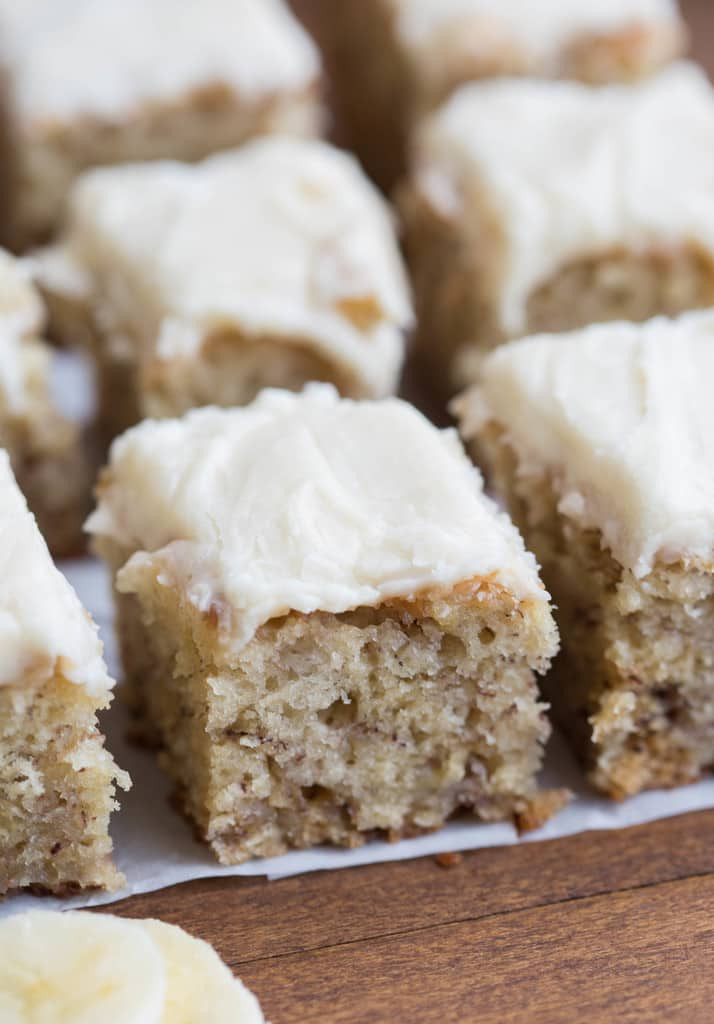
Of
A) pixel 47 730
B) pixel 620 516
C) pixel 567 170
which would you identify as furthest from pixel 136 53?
pixel 47 730

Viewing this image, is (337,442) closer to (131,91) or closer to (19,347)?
(19,347)

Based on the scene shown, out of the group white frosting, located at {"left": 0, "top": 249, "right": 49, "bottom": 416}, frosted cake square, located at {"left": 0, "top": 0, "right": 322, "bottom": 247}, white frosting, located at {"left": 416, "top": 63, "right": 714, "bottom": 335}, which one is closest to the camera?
white frosting, located at {"left": 0, "top": 249, "right": 49, "bottom": 416}

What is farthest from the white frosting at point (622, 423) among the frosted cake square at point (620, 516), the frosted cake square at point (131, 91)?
the frosted cake square at point (131, 91)

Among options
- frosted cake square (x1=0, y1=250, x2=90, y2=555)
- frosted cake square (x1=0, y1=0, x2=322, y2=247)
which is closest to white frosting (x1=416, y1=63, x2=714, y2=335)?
frosted cake square (x1=0, y1=0, x2=322, y2=247)

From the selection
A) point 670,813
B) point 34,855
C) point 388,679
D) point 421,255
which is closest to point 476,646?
point 388,679

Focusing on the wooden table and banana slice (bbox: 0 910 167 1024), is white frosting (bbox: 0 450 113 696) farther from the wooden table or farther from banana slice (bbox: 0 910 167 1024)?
the wooden table

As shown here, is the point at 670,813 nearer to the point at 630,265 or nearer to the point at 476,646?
the point at 476,646
